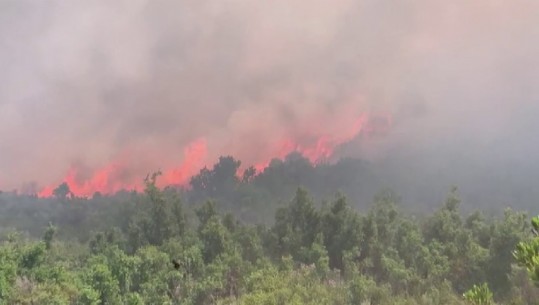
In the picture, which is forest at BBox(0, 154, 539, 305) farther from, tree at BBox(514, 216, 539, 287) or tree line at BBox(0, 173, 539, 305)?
tree at BBox(514, 216, 539, 287)

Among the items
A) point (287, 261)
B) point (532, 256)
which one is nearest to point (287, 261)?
point (287, 261)

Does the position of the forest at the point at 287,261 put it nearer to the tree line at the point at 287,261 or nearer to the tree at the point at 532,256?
the tree line at the point at 287,261

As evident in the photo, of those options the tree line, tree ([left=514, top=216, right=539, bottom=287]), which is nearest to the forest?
the tree line

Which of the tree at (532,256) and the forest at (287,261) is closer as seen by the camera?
the tree at (532,256)

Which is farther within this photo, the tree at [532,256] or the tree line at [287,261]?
the tree line at [287,261]

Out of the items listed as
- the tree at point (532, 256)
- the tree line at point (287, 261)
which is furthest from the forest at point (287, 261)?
the tree at point (532, 256)

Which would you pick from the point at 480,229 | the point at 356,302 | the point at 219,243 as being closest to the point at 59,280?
the point at 219,243

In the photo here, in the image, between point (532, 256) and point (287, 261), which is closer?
point (532, 256)

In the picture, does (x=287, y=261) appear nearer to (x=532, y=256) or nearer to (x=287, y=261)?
(x=287, y=261)

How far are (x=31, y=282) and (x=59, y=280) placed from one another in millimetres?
3404

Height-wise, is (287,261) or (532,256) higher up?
(287,261)

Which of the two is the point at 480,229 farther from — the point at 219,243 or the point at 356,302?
the point at 219,243

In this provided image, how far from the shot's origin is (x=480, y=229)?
9312 centimetres

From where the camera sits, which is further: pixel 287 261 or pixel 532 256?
pixel 287 261
